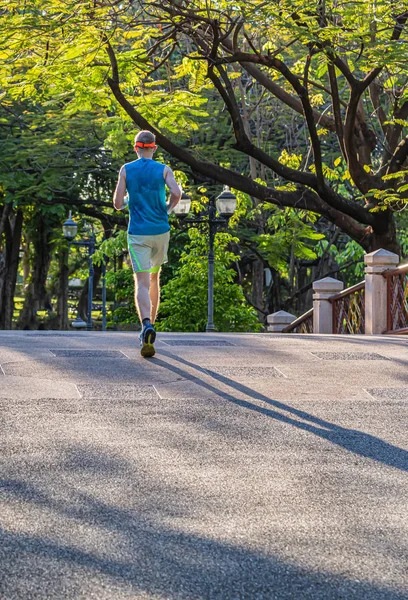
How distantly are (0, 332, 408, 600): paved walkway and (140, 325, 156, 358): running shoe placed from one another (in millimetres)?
110

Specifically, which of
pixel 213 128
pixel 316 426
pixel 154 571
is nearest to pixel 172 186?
pixel 316 426

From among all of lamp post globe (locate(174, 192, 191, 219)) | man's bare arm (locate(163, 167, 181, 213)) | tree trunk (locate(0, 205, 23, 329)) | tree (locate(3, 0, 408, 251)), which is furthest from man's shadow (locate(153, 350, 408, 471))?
tree trunk (locate(0, 205, 23, 329))

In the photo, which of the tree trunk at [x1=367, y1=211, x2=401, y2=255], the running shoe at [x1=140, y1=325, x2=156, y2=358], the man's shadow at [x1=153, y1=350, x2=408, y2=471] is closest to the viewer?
the man's shadow at [x1=153, y1=350, x2=408, y2=471]

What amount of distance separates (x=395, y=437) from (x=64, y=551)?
311cm

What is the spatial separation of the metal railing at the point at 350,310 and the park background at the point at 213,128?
118cm

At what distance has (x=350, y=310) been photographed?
20406 millimetres

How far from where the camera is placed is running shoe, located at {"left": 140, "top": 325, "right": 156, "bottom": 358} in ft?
31.9

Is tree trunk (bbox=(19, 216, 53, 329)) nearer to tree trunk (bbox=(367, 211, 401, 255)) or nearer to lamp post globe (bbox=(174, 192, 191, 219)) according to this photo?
lamp post globe (bbox=(174, 192, 191, 219))

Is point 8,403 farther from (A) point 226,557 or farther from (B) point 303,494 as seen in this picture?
(A) point 226,557

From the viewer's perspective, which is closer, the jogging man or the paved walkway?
the paved walkway

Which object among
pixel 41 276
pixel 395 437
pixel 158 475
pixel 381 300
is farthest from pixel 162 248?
pixel 41 276

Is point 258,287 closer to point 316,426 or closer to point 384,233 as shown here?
point 384,233

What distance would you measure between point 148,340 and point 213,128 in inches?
846

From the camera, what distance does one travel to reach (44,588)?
3.77 m
